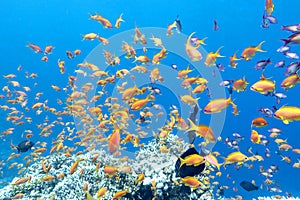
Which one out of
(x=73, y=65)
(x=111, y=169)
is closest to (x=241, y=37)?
(x=73, y=65)

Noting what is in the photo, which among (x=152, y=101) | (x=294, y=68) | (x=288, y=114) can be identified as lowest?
(x=288, y=114)

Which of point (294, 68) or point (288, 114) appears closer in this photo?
point (288, 114)

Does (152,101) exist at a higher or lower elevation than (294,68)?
higher

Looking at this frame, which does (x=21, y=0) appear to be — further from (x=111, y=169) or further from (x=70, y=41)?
(x=111, y=169)

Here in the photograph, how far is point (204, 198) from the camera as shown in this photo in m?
6.44

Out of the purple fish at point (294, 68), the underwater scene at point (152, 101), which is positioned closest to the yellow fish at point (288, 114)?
the underwater scene at point (152, 101)

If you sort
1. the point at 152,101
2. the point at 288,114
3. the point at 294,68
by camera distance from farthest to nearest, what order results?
the point at 152,101 → the point at 294,68 → the point at 288,114

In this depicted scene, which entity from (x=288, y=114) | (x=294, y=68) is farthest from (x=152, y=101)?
(x=288, y=114)

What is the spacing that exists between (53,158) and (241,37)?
1874 inches

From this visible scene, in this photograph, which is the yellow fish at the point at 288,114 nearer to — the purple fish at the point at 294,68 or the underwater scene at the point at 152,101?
the underwater scene at the point at 152,101

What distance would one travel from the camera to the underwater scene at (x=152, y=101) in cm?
613

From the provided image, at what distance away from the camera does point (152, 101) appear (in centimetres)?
813

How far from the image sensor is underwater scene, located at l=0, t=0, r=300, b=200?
20.1ft

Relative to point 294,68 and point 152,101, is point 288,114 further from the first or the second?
point 152,101
